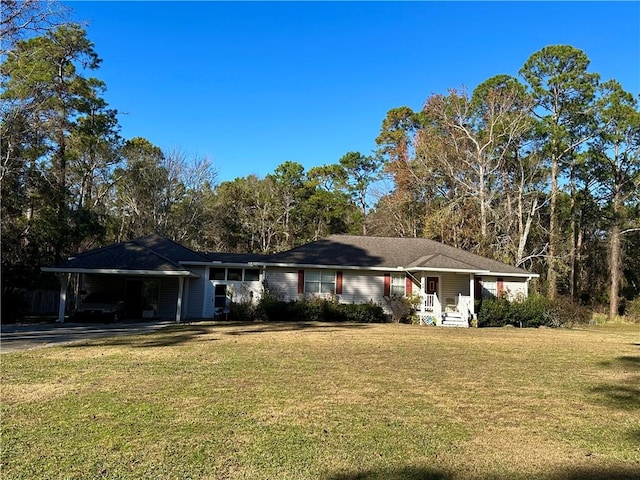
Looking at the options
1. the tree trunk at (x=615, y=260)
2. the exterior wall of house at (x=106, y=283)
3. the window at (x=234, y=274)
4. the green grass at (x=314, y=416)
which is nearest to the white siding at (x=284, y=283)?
the window at (x=234, y=274)

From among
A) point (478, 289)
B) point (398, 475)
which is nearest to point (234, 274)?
point (478, 289)

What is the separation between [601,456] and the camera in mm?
4559

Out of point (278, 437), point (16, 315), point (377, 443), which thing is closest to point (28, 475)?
point (278, 437)

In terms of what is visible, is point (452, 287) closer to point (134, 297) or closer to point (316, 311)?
point (316, 311)

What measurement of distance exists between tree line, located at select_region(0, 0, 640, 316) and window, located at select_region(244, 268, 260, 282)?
996cm

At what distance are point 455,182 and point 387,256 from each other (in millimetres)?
12460

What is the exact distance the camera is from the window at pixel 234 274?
76.5ft

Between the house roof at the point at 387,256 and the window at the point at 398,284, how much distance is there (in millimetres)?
703

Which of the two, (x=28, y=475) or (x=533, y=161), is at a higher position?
(x=533, y=161)

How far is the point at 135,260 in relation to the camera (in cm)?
2067

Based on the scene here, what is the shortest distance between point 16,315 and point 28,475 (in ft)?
66.6

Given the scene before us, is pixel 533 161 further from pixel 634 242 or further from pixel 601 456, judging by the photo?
pixel 601 456

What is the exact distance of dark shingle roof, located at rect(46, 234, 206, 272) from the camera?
64.7 ft

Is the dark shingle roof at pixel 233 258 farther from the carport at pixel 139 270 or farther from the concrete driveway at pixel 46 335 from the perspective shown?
the concrete driveway at pixel 46 335
